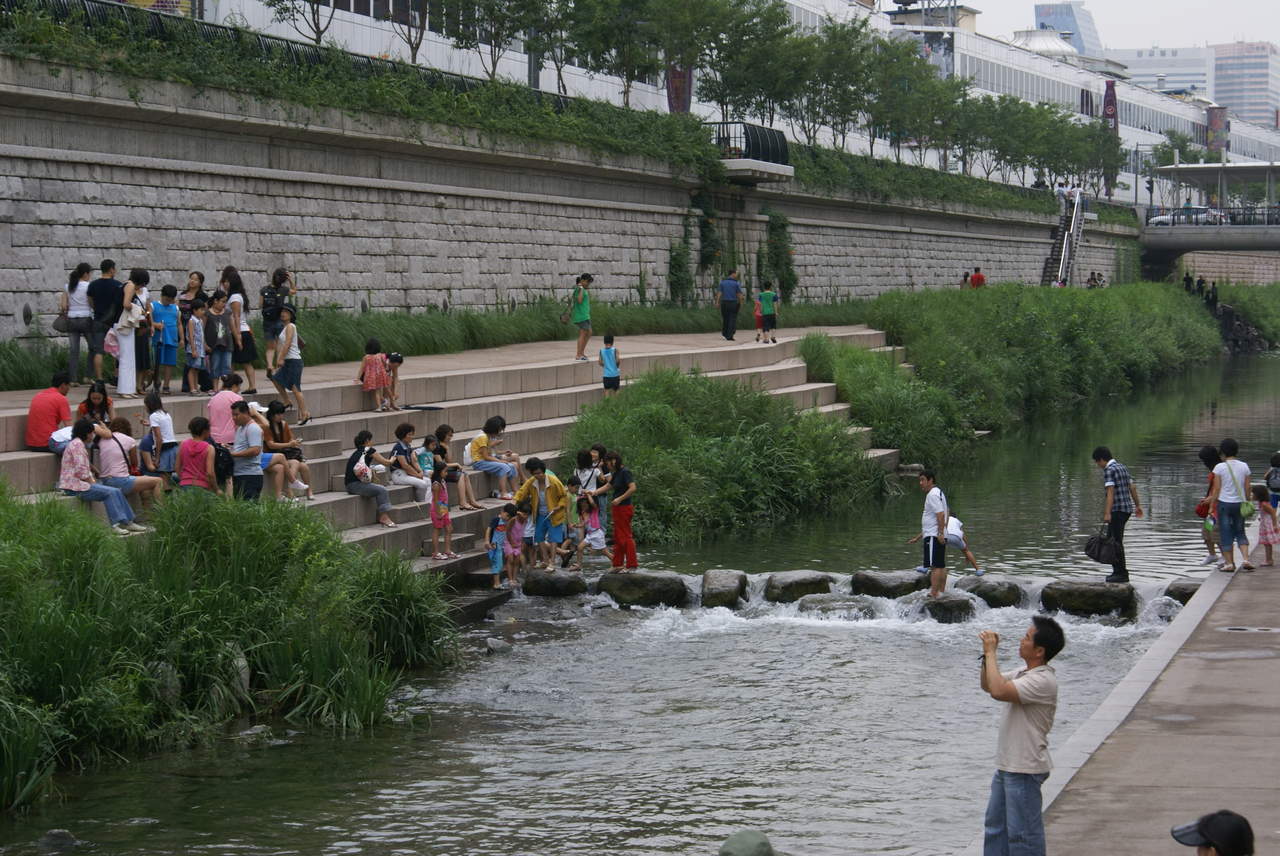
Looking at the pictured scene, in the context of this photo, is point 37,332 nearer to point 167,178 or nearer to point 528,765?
point 167,178

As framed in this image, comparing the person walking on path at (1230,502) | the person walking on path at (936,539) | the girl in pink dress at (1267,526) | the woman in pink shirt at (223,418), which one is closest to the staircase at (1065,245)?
the girl in pink dress at (1267,526)

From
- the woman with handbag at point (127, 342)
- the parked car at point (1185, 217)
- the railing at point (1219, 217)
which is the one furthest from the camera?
the parked car at point (1185, 217)

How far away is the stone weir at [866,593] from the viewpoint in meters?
16.3

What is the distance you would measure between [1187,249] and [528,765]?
76.4 metres

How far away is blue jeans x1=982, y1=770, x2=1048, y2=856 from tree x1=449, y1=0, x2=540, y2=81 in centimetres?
2975

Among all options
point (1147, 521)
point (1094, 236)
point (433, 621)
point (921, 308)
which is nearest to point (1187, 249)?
point (1094, 236)

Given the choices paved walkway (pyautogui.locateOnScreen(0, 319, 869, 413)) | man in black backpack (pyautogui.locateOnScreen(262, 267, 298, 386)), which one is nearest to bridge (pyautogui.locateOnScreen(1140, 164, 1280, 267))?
paved walkway (pyautogui.locateOnScreen(0, 319, 869, 413))

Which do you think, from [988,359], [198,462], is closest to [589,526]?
[198,462]

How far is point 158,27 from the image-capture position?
23.5 meters

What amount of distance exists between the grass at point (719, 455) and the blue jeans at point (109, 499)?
8006 millimetres

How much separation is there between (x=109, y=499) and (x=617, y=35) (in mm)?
30521

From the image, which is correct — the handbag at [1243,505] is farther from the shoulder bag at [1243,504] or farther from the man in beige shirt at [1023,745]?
the man in beige shirt at [1023,745]

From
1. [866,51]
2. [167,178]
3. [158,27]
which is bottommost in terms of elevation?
[167,178]

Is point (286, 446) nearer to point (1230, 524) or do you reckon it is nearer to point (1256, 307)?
point (1230, 524)
